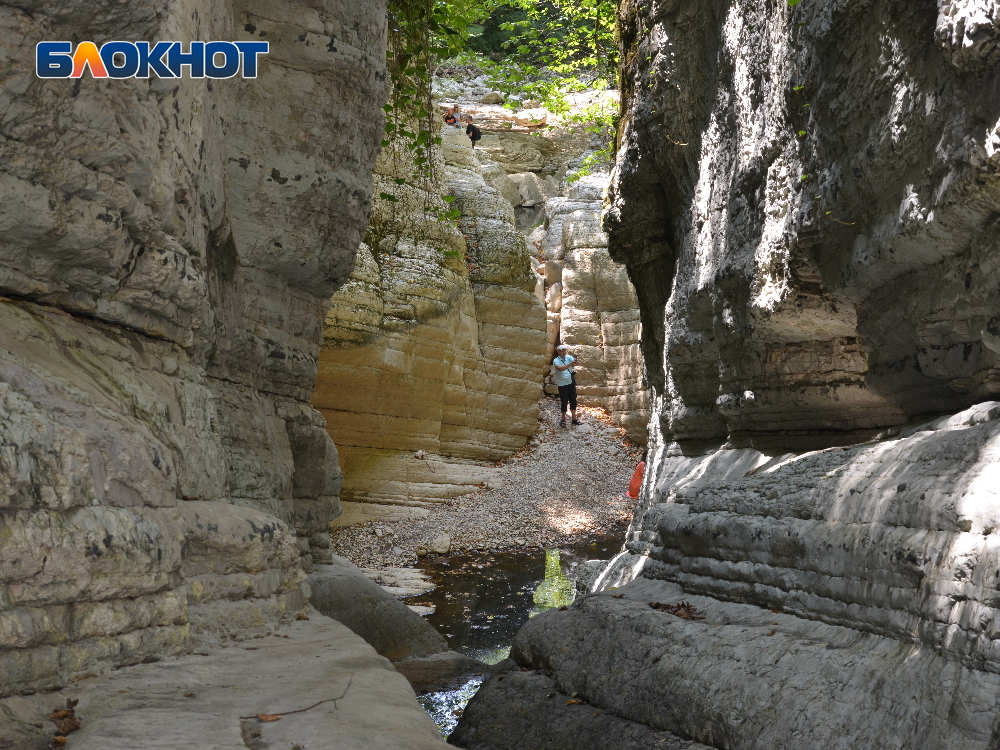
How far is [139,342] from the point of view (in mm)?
4367

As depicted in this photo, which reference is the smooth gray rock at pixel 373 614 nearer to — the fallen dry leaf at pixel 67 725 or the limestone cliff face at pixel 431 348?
the fallen dry leaf at pixel 67 725

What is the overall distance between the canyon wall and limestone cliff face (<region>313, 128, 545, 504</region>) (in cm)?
714

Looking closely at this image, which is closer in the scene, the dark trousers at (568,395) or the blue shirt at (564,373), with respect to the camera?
the blue shirt at (564,373)

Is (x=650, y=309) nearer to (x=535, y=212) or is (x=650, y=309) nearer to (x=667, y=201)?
(x=667, y=201)

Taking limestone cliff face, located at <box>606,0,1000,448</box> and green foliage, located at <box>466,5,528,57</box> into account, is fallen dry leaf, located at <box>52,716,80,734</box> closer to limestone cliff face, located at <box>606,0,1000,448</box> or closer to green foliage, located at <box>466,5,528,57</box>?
limestone cliff face, located at <box>606,0,1000,448</box>

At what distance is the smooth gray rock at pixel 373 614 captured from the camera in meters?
7.33

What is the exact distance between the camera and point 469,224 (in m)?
17.4

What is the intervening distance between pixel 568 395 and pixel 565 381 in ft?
1.34

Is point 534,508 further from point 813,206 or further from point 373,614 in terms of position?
point 813,206

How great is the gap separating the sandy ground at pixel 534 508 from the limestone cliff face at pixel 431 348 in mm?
636

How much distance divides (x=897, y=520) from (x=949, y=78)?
2.27m

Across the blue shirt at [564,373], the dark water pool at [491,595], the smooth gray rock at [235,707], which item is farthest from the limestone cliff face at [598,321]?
the smooth gray rock at [235,707]

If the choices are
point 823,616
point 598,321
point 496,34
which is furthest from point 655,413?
point 496,34

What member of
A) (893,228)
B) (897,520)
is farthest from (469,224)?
(897,520)
